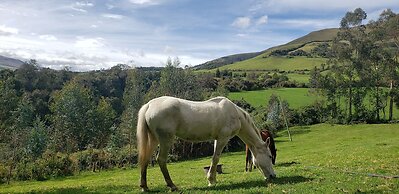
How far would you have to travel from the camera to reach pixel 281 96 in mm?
96125

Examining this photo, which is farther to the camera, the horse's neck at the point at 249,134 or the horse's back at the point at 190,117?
the horse's neck at the point at 249,134

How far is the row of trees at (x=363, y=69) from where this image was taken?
77.1 m

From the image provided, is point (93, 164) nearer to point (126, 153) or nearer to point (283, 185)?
point (126, 153)

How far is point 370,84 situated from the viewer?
7875 cm

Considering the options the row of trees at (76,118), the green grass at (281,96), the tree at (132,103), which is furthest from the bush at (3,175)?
the green grass at (281,96)

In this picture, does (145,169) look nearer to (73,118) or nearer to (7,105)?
(73,118)

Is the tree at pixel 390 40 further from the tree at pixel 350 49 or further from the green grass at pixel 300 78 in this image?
the green grass at pixel 300 78

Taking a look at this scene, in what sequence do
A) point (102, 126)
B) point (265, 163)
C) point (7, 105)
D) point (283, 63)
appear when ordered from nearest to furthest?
point (265, 163), point (7, 105), point (102, 126), point (283, 63)

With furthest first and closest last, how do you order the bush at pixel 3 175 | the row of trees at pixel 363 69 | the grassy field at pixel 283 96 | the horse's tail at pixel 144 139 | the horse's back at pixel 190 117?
1. the grassy field at pixel 283 96
2. the row of trees at pixel 363 69
3. the bush at pixel 3 175
4. the horse's tail at pixel 144 139
5. the horse's back at pixel 190 117

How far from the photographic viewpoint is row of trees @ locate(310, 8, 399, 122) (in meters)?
77.1

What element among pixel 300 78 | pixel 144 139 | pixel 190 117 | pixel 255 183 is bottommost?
pixel 255 183

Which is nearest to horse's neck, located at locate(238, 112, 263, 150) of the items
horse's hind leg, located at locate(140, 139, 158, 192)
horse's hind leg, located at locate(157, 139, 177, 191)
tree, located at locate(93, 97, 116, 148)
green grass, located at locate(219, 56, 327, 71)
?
horse's hind leg, located at locate(157, 139, 177, 191)

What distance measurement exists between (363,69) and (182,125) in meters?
74.7

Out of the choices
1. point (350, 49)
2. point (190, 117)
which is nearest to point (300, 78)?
point (350, 49)
